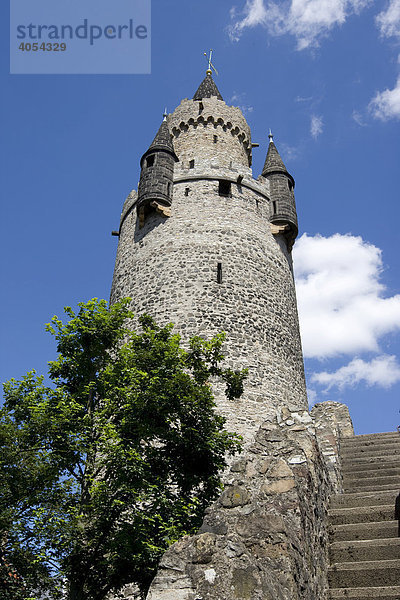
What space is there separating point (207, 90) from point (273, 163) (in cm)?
634

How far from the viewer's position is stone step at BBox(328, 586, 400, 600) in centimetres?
522

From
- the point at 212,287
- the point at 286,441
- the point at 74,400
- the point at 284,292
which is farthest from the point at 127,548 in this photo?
the point at 284,292

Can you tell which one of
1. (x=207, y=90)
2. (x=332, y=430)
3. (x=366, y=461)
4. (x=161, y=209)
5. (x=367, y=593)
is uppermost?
(x=207, y=90)

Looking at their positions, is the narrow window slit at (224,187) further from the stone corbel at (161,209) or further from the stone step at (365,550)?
the stone step at (365,550)

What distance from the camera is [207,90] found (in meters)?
22.8

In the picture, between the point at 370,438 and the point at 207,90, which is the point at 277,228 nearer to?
the point at 370,438

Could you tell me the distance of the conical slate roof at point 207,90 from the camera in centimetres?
2228

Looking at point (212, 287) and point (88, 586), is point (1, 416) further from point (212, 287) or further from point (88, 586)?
point (212, 287)

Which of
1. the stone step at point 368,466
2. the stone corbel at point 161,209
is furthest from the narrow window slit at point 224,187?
the stone step at point 368,466

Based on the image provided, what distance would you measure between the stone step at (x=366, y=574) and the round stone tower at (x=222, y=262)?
6.35m

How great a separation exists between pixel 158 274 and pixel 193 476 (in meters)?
7.37

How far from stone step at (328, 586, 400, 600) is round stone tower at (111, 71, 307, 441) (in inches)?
261

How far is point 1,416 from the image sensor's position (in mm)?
9289

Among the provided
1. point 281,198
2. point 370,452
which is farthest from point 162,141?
point 370,452
